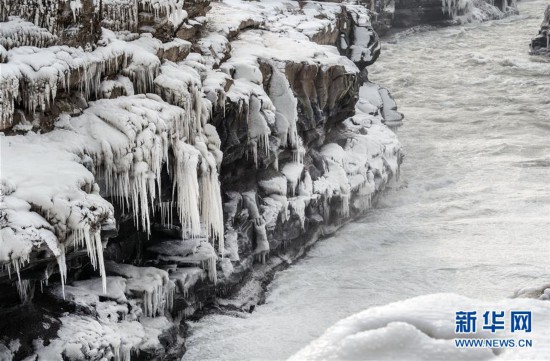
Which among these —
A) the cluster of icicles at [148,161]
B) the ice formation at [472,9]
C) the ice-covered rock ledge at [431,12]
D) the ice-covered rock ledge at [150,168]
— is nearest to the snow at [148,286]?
the ice-covered rock ledge at [150,168]

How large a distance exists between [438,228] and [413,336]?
10.3 meters

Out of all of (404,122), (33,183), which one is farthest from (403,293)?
(404,122)

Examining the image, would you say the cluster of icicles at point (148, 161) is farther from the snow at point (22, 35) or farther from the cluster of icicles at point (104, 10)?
the cluster of icicles at point (104, 10)

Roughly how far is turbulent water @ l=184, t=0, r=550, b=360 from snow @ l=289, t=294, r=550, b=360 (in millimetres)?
5322

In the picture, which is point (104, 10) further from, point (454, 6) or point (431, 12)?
point (454, 6)

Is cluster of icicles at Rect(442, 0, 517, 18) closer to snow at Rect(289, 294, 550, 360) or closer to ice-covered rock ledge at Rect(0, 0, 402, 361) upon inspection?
ice-covered rock ledge at Rect(0, 0, 402, 361)

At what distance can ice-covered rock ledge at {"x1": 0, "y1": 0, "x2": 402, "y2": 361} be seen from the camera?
812cm

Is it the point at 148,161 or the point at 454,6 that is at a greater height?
the point at 148,161

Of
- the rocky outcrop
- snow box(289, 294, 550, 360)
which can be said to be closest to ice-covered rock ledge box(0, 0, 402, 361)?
snow box(289, 294, 550, 360)

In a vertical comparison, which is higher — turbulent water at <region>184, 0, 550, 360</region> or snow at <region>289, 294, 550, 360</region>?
snow at <region>289, 294, 550, 360</region>

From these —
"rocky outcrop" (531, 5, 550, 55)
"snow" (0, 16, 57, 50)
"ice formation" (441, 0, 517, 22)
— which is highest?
"snow" (0, 16, 57, 50)

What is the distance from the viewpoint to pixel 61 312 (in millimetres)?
8852

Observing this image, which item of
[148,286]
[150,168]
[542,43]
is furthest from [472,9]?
[150,168]

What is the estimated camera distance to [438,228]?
1452 cm
